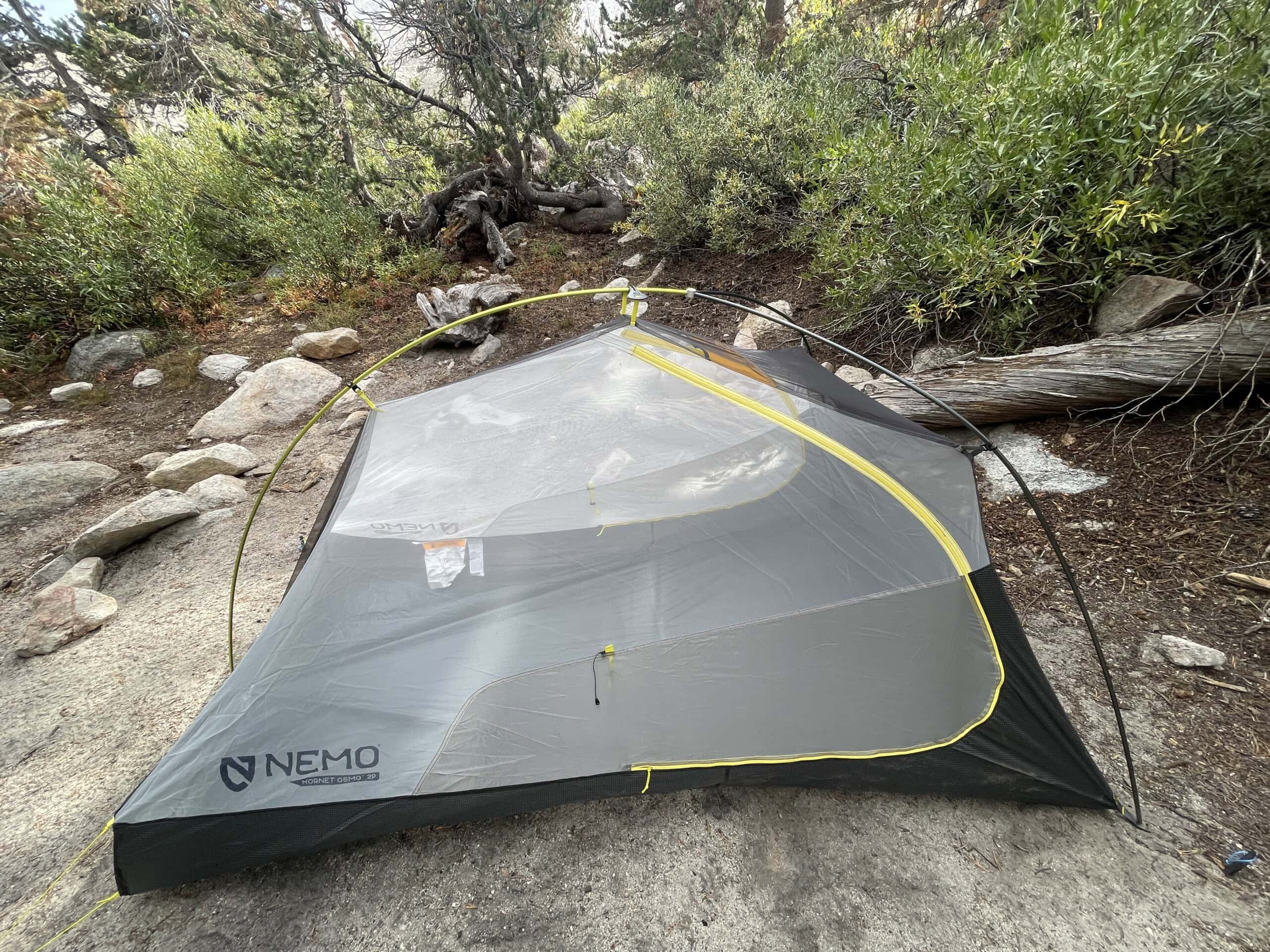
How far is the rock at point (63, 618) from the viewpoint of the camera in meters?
2.75

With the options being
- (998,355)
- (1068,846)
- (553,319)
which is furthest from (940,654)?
(553,319)

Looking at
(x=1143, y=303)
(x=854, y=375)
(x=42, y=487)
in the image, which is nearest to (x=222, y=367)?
(x=42, y=487)

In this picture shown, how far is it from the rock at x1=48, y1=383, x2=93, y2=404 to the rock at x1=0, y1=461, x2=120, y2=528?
2.03m

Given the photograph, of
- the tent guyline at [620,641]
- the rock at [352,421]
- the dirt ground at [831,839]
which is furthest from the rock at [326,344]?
the tent guyline at [620,641]

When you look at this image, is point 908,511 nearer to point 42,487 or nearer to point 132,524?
point 132,524

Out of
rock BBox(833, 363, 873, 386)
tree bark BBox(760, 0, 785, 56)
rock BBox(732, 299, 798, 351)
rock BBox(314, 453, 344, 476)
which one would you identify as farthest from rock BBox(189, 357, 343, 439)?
tree bark BBox(760, 0, 785, 56)

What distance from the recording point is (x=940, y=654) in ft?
5.93

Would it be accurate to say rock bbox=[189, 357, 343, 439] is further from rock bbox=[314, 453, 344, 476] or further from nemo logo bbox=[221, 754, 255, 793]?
nemo logo bbox=[221, 754, 255, 793]

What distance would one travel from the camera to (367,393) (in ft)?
16.9

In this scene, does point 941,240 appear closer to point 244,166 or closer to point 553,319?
point 553,319

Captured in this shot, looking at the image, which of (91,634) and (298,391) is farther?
(298,391)

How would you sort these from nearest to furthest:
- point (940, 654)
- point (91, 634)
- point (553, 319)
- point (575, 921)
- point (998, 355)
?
point (575, 921)
point (940, 654)
point (91, 634)
point (998, 355)
point (553, 319)

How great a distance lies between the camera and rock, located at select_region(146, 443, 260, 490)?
164 inches

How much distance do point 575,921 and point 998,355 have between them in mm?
4060
